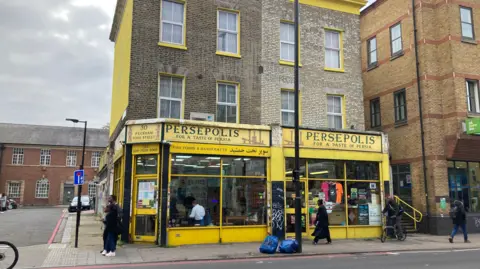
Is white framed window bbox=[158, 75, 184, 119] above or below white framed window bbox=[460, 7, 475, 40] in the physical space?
below

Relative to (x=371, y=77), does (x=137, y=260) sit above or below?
below

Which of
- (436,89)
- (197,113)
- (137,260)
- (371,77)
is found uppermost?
(371,77)

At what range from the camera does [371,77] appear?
23.6 meters

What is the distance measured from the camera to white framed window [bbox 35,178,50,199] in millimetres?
54531

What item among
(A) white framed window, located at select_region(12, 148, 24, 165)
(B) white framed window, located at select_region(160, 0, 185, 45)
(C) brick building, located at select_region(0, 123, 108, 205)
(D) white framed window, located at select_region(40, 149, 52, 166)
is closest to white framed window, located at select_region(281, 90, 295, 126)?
(B) white framed window, located at select_region(160, 0, 185, 45)

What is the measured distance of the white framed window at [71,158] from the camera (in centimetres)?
5748

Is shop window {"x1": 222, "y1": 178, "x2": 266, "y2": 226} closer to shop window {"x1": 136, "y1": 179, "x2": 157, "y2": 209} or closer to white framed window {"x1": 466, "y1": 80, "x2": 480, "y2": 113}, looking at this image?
shop window {"x1": 136, "y1": 179, "x2": 157, "y2": 209}

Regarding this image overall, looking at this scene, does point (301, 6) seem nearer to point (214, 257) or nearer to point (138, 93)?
point (138, 93)

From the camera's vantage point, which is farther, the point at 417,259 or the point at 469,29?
the point at 469,29

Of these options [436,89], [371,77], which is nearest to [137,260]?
[436,89]

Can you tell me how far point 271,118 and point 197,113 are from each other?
10.6 ft

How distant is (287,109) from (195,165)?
5132 mm

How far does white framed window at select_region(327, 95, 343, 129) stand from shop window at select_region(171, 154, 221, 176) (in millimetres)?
6077

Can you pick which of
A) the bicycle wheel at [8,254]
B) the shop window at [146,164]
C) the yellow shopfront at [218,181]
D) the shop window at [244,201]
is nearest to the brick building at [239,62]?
the yellow shopfront at [218,181]
